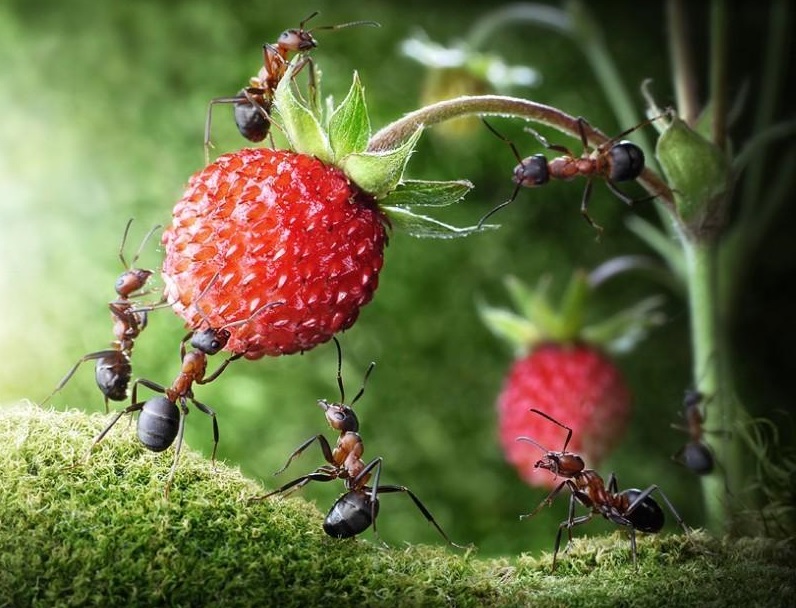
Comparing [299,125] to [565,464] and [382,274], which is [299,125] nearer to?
[565,464]

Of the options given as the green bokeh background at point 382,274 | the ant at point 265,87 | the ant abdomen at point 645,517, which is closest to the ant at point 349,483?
the ant abdomen at point 645,517

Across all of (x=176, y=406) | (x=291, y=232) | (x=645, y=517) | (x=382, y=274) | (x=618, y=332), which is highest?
(x=382, y=274)

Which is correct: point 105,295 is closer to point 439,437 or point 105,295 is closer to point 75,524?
point 439,437

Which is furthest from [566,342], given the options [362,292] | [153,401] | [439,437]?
[153,401]

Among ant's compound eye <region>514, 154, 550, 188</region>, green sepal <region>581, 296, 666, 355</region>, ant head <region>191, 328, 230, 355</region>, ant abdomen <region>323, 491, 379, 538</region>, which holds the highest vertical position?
green sepal <region>581, 296, 666, 355</region>

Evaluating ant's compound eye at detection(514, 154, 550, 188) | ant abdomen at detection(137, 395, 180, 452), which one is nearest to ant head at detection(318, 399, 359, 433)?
ant abdomen at detection(137, 395, 180, 452)

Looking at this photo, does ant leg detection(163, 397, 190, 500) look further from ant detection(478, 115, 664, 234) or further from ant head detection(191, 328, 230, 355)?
ant detection(478, 115, 664, 234)

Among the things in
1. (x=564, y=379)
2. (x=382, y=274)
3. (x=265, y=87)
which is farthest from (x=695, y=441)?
(x=382, y=274)
